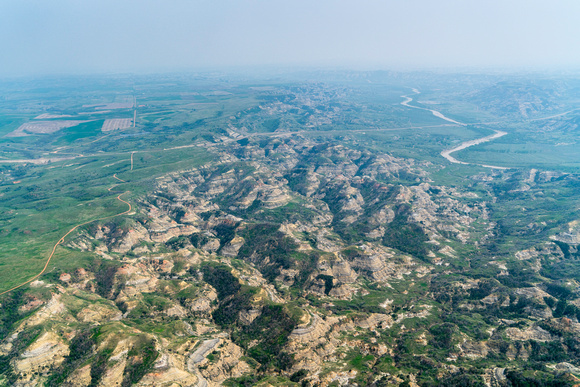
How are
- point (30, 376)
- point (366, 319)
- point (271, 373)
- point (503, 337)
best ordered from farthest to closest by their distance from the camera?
point (366, 319), point (503, 337), point (271, 373), point (30, 376)

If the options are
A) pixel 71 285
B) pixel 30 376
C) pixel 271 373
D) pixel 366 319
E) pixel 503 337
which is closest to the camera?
pixel 30 376

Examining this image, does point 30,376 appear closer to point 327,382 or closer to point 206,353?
point 206,353

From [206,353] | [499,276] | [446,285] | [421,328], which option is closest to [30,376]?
[206,353]

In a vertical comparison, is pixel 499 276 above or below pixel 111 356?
below

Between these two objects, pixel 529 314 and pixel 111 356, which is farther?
pixel 529 314

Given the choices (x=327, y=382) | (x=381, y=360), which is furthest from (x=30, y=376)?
(x=381, y=360)

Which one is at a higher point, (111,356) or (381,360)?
(111,356)

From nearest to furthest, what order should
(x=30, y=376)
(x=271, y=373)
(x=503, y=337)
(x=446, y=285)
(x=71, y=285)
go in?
(x=30, y=376)
(x=271, y=373)
(x=503, y=337)
(x=71, y=285)
(x=446, y=285)

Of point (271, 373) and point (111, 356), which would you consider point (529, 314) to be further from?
point (111, 356)

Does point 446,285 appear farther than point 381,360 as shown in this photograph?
Yes
